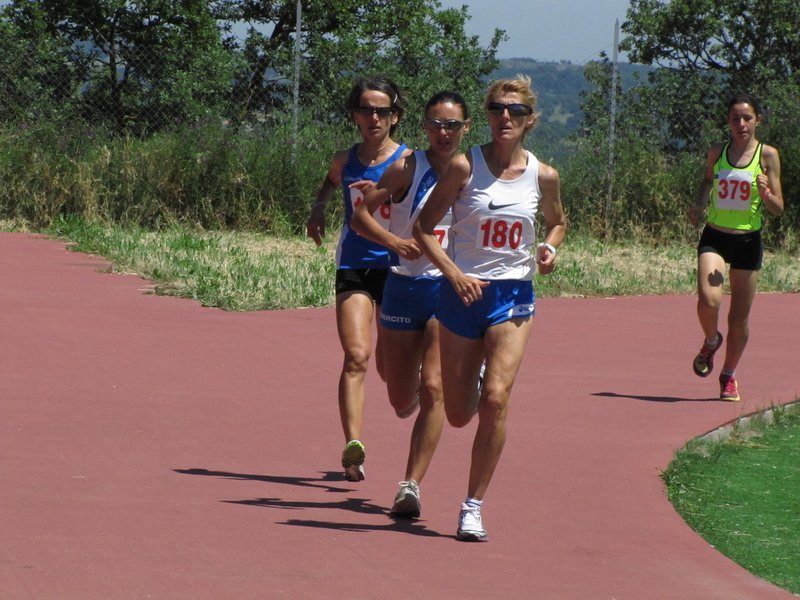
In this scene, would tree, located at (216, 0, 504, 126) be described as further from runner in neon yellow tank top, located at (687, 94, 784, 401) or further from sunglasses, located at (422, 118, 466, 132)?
sunglasses, located at (422, 118, 466, 132)

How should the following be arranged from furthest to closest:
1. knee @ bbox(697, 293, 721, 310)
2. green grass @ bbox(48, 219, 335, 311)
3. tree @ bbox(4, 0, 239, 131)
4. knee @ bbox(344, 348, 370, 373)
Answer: tree @ bbox(4, 0, 239, 131), green grass @ bbox(48, 219, 335, 311), knee @ bbox(697, 293, 721, 310), knee @ bbox(344, 348, 370, 373)

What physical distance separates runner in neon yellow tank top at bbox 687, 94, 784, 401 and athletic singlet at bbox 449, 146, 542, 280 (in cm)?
337

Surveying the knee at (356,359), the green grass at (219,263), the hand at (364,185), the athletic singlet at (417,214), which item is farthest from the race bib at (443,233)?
the green grass at (219,263)

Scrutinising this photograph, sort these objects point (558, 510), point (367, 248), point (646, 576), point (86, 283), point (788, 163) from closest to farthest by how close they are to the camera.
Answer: point (646, 576) < point (558, 510) < point (367, 248) < point (86, 283) < point (788, 163)

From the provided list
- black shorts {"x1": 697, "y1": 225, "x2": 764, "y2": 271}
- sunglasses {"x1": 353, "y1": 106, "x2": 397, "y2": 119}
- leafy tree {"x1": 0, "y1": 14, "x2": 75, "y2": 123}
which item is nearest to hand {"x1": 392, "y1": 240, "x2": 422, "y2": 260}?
sunglasses {"x1": 353, "y1": 106, "x2": 397, "y2": 119}

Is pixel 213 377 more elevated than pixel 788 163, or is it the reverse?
pixel 788 163

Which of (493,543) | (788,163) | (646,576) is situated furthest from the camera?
(788,163)

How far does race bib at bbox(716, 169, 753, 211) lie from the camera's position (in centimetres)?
789

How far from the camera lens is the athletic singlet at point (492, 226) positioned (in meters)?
4.78

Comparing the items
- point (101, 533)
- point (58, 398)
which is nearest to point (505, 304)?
point (101, 533)

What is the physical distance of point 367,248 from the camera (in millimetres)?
5867

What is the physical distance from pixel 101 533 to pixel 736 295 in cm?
494

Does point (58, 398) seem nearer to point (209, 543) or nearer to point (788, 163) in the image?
point (209, 543)

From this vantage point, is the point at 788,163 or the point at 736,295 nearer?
the point at 736,295
